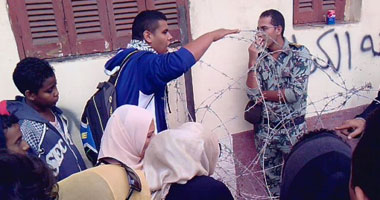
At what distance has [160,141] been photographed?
56.7 inches

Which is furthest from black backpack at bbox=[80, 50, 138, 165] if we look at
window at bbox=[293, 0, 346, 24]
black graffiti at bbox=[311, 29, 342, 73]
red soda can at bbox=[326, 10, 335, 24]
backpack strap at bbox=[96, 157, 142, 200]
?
red soda can at bbox=[326, 10, 335, 24]

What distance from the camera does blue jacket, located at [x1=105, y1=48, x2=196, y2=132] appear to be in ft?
6.25

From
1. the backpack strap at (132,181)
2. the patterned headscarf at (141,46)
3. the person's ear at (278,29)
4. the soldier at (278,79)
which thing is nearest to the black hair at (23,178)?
the backpack strap at (132,181)

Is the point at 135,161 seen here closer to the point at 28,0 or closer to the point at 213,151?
the point at 213,151

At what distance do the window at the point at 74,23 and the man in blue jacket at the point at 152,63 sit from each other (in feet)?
1.35

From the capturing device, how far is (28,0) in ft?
7.77

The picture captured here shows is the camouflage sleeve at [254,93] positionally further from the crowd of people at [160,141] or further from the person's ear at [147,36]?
the person's ear at [147,36]


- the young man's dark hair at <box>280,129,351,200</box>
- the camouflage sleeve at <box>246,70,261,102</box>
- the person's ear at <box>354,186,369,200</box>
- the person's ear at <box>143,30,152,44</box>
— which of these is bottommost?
the camouflage sleeve at <box>246,70,261,102</box>

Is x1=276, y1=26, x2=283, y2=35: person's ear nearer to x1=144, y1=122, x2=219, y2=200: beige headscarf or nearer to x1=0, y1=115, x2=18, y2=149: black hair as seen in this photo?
x1=144, y1=122, x2=219, y2=200: beige headscarf

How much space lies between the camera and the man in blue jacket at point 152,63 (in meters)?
1.92

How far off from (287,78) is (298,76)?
0.09 meters

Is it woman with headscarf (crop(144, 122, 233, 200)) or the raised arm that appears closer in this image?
woman with headscarf (crop(144, 122, 233, 200))

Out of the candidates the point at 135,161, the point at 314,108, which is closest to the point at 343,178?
the point at 135,161

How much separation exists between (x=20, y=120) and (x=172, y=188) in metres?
0.94
